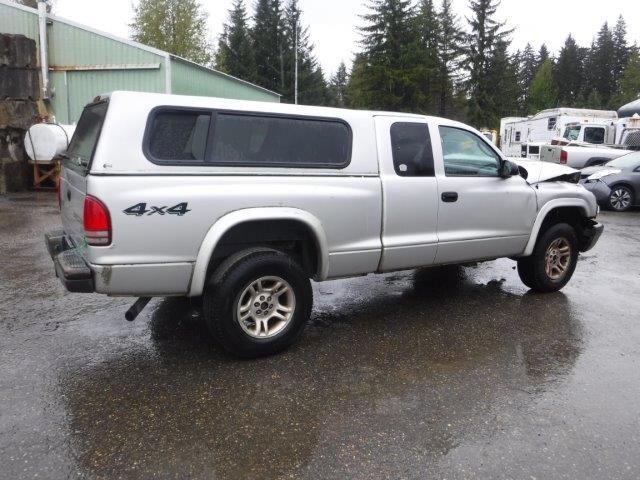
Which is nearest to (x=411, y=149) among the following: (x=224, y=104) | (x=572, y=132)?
(x=224, y=104)

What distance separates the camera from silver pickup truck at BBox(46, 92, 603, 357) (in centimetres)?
345

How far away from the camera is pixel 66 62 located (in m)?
16.0

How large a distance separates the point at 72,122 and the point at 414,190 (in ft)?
48.4

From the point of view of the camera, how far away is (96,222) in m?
3.36

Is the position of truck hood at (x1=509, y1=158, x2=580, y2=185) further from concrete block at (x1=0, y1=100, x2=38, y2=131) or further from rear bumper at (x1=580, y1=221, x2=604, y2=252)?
concrete block at (x1=0, y1=100, x2=38, y2=131)

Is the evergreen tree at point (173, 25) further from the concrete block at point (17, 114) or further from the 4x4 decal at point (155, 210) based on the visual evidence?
the 4x4 decal at point (155, 210)

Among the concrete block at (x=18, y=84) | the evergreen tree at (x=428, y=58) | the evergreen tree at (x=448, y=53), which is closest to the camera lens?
the concrete block at (x=18, y=84)

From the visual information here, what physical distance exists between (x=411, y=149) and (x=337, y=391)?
7.42ft

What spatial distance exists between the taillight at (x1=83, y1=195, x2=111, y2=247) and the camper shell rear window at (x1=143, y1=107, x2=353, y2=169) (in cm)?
45

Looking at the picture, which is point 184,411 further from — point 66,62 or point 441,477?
point 66,62

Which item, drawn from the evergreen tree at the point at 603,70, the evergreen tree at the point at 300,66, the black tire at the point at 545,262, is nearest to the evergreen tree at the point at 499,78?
the evergreen tree at the point at 300,66

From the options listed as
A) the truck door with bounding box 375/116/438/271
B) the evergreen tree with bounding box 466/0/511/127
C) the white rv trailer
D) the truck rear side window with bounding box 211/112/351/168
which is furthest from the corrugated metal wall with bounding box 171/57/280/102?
the evergreen tree with bounding box 466/0/511/127

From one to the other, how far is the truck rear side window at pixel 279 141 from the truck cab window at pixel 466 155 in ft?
3.71

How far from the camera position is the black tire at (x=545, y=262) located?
5.67m
